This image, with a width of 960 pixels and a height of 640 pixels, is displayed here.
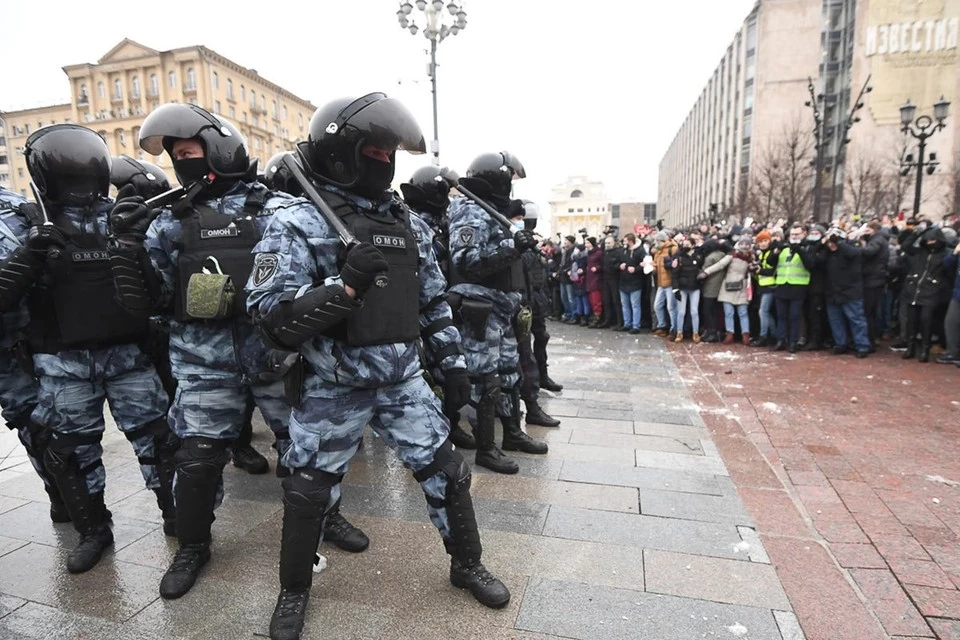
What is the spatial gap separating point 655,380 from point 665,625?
472 centimetres

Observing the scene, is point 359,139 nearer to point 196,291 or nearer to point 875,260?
point 196,291

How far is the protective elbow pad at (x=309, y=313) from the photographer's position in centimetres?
200

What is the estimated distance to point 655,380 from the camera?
681cm

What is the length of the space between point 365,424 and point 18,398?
88.4 inches

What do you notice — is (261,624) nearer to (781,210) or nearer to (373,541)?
(373,541)

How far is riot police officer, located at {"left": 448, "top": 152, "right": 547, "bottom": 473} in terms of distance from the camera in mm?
3885

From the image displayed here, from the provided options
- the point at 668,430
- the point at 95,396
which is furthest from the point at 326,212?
the point at 668,430

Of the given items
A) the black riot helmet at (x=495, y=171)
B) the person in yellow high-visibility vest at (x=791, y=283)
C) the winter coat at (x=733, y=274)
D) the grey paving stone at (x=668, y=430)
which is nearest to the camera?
the black riot helmet at (x=495, y=171)

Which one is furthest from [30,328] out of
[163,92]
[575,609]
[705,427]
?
[163,92]

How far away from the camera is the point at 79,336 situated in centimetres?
273

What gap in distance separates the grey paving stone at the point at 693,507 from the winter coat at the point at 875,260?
6.08 metres

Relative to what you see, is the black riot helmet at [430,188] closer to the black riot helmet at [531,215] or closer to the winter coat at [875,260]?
the black riot helmet at [531,215]

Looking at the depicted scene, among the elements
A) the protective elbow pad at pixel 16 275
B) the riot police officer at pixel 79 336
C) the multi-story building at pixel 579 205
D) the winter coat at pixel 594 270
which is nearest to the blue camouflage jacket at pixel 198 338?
the riot police officer at pixel 79 336

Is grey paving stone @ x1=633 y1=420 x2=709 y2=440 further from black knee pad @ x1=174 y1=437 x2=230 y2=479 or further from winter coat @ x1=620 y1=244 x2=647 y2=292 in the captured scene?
winter coat @ x1=620 y1=244 x2=647 y2=292
